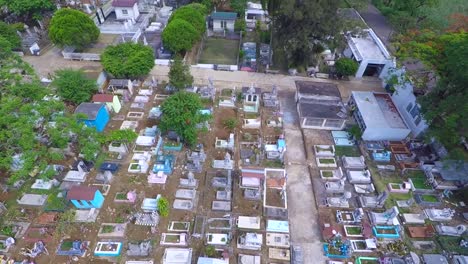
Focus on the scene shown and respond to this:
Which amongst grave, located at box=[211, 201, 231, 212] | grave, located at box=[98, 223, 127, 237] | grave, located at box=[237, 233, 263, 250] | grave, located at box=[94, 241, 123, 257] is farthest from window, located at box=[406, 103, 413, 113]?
grave, located at box=[94, 241, 123, 257]

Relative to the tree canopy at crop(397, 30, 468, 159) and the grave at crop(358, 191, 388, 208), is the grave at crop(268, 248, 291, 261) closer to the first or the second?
the grave at crop(358, 191, 388, 208)

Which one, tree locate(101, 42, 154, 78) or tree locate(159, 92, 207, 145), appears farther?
tree locate(101, 42, 154, 78)

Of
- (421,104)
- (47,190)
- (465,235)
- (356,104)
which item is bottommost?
(47,190)

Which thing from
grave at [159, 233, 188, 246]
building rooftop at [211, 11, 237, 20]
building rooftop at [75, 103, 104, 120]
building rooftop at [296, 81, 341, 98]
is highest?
building rooftop at [211, 11, 237, 20]

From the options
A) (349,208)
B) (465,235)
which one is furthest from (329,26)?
(465,235)

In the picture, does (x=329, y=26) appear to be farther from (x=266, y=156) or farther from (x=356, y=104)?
(x=266, y=156)

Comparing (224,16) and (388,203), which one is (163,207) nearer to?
(388,203)
